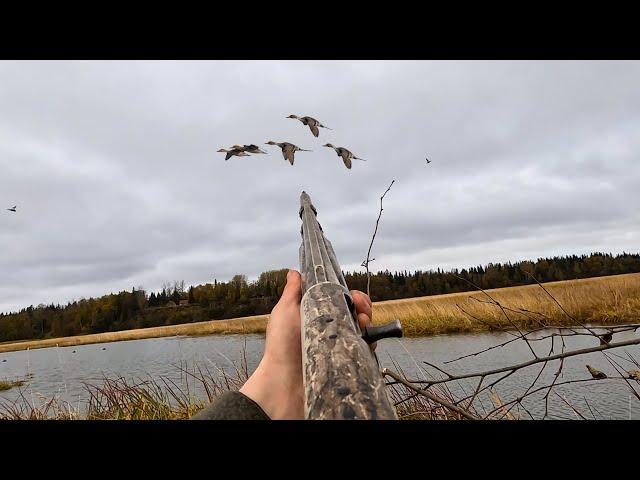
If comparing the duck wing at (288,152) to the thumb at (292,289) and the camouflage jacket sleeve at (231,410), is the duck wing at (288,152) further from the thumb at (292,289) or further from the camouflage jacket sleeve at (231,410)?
the camouflage jacket sleeve at (231,410)

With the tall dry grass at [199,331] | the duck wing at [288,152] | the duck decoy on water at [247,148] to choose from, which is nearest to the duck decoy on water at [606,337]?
the duck wing at [288,152]

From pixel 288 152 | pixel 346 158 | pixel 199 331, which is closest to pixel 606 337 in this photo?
pixel 346 158

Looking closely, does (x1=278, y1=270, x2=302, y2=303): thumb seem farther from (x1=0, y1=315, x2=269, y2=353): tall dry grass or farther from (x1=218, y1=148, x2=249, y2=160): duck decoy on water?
(x1=0, y1=315, x2=269, y2=353): tall dry grass

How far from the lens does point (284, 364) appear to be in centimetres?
231

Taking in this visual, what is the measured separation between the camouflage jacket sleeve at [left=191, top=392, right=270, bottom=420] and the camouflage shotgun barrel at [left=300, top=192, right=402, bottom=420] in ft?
2.00

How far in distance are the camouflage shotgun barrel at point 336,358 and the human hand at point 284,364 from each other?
56 centimetres

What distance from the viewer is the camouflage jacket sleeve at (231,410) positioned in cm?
171

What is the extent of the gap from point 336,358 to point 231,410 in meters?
0.89

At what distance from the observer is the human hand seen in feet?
6.89
